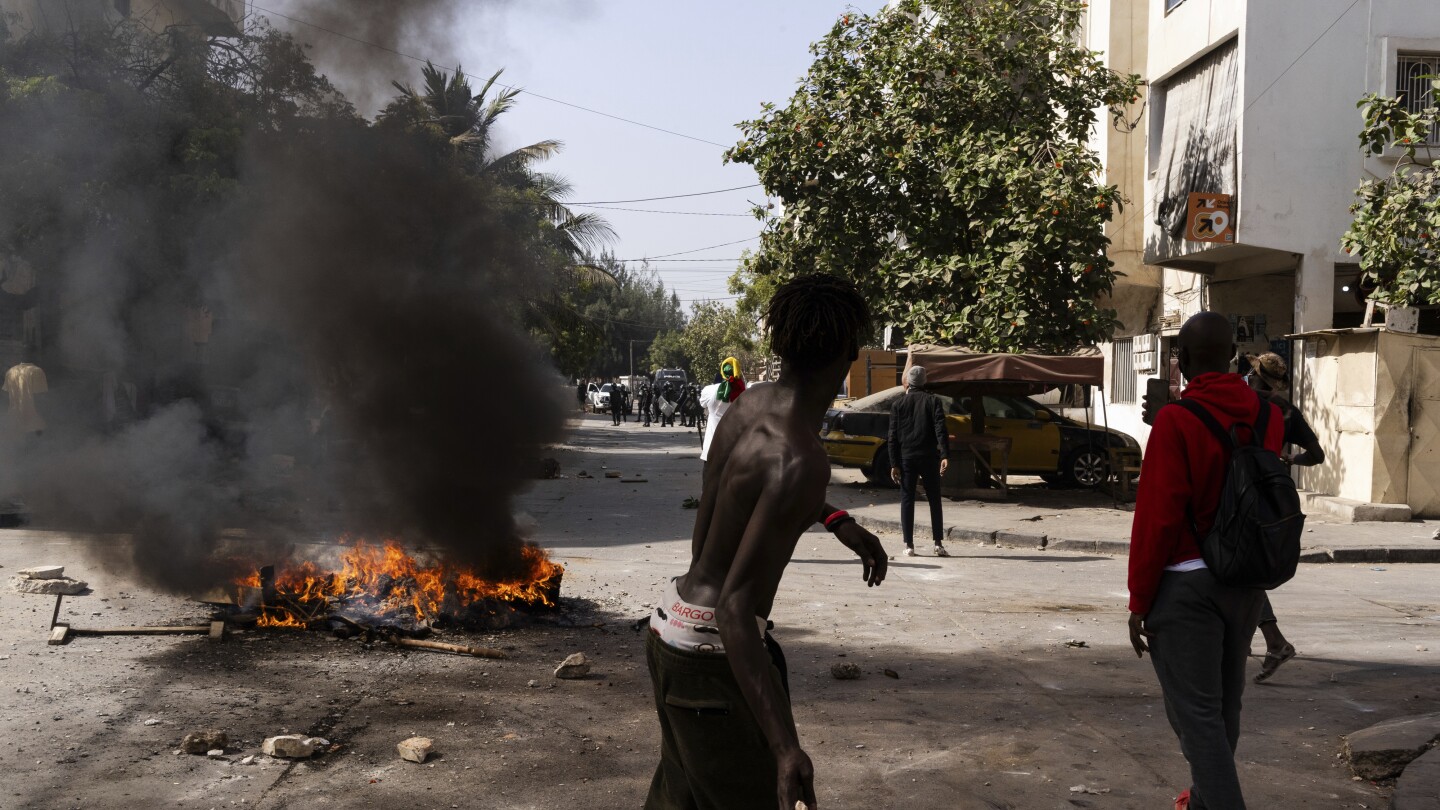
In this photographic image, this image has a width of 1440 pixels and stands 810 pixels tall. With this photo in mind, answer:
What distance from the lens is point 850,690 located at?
5.88 metres

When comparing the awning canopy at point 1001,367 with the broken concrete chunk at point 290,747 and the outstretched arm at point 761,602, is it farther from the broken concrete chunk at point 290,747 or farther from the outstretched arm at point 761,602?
the outstretched arm at point 761,602

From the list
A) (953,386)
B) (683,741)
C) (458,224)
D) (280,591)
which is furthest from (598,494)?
(683,741)

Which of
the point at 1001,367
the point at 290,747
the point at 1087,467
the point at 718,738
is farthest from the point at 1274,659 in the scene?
the point at 1087,467

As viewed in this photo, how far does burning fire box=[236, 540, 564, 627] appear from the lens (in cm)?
688

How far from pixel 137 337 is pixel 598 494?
6.17 metres

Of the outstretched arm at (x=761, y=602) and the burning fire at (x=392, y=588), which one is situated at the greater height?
the outstretched arm at (x=761, y=602)

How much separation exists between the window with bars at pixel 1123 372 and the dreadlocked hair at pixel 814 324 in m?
19.2

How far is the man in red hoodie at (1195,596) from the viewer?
3.32m

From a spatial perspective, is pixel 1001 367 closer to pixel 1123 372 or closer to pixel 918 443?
pixel 918 443

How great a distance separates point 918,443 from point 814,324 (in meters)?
8.22

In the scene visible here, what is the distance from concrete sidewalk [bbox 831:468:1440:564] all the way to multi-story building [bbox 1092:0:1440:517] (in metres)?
1.05

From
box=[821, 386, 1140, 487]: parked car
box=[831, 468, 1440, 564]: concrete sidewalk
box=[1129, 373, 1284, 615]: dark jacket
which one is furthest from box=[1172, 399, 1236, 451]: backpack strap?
box=[821, 386, 1140, 487]: parked car

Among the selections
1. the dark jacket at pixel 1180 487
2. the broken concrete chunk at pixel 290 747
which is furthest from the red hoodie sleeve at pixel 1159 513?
the broken concrete chunk at pixel 290 747

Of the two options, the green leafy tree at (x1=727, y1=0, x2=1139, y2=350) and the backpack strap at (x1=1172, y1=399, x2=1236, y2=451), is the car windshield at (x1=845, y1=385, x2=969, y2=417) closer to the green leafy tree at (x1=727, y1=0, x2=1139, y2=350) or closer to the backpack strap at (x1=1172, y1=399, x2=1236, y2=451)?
the green leafy tree at (x1=727, y1=0, x2=1139, y2=350)
